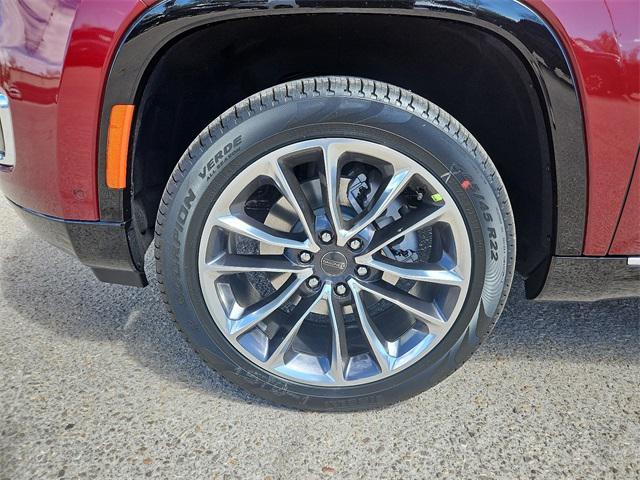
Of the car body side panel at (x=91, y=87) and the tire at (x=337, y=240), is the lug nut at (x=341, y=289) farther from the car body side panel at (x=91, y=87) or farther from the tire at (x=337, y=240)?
the car body side panel at (x=91, y=87)

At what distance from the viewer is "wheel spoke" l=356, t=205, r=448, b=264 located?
154cm

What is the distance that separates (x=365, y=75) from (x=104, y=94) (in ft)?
2.76

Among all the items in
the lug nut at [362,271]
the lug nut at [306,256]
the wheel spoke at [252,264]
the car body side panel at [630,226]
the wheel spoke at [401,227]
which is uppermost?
the car body side panel at [630,226]

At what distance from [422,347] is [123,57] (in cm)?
120

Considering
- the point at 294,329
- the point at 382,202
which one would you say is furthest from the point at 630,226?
the point at 294,329

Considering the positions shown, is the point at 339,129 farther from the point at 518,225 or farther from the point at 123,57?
the point at 518,225

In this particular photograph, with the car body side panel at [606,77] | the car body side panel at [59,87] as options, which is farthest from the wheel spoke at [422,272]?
the car body side panel at [59,87]

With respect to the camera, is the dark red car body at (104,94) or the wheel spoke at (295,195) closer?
the dark red car body at (104,94)

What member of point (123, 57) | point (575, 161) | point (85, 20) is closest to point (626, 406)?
point (575, 161)

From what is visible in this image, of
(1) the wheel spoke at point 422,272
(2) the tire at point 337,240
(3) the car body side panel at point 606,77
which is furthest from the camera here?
(1) the wheel spoke at point 422,272

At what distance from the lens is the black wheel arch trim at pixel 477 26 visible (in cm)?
134

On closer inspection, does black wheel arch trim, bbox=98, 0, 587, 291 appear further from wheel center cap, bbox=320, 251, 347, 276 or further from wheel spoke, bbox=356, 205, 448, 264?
wheel center cap, bbox=320, 251, 347, 276

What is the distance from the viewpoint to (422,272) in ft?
5.27

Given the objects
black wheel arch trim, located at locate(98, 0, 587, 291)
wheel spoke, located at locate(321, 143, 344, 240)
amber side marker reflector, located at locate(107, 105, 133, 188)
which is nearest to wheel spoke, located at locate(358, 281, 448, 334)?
wheel spoke, located at locate(321, 143, 344, 240)
